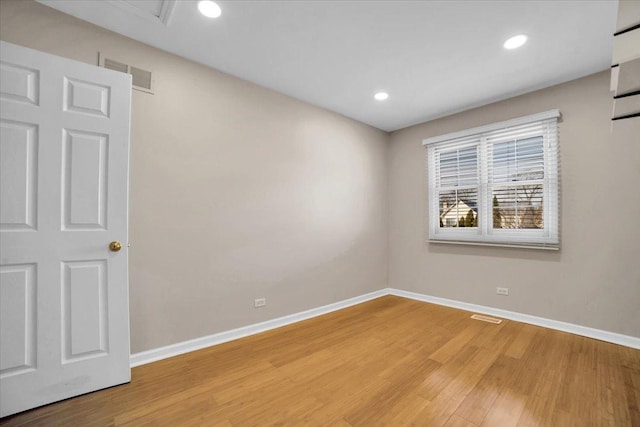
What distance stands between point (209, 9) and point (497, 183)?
3737mm

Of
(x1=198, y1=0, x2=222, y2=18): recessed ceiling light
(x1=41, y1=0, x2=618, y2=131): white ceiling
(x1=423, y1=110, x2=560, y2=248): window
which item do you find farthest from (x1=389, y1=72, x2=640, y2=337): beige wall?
(x1=198, y1=0, x2=222, y2=18): recessed ceiling light

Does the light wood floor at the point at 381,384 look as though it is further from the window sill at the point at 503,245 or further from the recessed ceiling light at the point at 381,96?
the recessed ceiling light at the point at 381,96

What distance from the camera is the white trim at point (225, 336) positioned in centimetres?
233

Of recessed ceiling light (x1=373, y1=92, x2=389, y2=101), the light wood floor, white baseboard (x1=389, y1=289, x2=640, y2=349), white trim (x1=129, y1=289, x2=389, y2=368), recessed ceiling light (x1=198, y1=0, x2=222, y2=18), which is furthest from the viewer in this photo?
recessed ceiling light (x1=373, y1=92, x2=389, y2=101)

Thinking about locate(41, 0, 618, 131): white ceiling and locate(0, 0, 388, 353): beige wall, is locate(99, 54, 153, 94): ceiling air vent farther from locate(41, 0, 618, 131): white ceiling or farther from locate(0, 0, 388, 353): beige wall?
locate(41, 0, 618, 131): white ceiling

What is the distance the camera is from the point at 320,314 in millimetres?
3627

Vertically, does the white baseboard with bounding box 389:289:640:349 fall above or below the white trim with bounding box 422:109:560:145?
below

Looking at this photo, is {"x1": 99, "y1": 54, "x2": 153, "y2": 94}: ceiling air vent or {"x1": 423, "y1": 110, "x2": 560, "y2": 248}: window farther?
{"x1": 423, "y1": 110, "x2": 560, "y2": 248}: window

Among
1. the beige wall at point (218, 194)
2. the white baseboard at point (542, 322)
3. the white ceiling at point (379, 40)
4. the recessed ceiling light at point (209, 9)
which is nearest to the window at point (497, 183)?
the white ceiling at point (379, 40)

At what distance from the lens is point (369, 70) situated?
2.87 meters

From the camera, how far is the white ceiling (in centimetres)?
203

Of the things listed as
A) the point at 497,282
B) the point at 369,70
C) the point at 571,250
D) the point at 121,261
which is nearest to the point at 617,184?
the point at 571,250

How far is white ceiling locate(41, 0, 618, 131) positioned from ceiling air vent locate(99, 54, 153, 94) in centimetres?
26

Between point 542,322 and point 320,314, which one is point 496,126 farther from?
point 320,314
